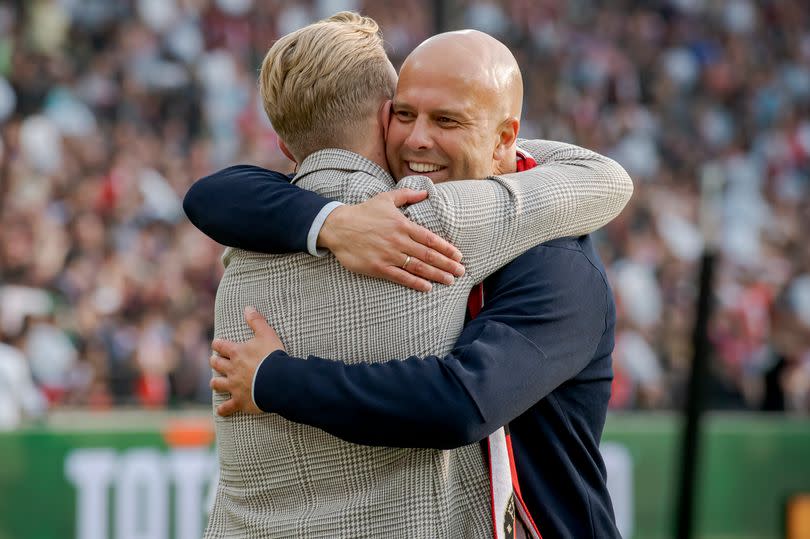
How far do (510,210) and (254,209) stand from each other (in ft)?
1.65

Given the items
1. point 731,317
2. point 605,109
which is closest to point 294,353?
point 731,317

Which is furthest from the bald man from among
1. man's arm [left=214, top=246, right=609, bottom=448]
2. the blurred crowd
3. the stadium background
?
the stadium background

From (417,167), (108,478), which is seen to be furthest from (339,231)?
(108,478)

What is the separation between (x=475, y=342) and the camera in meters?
2.27

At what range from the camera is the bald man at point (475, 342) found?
2.24m

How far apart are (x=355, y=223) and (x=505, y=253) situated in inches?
11.5

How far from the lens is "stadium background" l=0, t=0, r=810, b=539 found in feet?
24.9

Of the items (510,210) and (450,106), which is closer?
(510,210)

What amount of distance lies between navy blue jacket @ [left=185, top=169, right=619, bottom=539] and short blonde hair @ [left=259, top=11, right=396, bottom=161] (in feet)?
0.47

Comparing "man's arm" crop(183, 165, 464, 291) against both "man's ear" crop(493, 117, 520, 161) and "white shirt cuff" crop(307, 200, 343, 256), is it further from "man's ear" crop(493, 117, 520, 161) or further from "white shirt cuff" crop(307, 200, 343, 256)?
"man's ear" crop(493, 117, 520, 161)

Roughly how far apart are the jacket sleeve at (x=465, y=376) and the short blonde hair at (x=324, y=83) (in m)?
0.44

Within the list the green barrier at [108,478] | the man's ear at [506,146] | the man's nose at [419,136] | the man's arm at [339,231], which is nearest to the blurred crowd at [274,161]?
the green barrier at [108,478]

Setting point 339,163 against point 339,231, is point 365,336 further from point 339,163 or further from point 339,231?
point 339,163

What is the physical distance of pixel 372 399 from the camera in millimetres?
2240
